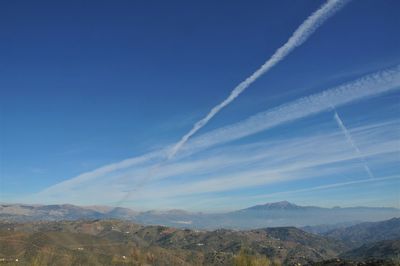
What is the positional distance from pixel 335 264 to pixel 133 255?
114 ft

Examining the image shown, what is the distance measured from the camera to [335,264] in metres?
72.6

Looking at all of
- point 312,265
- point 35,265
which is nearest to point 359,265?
point 312,265

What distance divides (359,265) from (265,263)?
47.0ft

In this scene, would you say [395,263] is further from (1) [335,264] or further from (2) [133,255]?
(2) [133,255]

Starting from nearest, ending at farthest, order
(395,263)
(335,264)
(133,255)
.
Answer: (395,263), (335,264), (133,255)

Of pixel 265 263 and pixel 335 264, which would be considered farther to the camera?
pixel 335 264

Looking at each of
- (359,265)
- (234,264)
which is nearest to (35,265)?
(234,264)

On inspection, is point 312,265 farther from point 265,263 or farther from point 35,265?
point 35,265

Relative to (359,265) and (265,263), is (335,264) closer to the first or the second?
(359,265)

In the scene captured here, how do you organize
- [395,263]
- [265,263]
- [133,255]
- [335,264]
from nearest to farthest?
[395,263]
[265,263]
[335,264]
[133,255]

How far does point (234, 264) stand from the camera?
60062mm

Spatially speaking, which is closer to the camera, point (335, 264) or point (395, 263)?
point (395, 263)

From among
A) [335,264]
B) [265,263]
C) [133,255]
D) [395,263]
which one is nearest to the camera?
[395,263]

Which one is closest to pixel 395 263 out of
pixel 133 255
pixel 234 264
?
pixel 234 264
